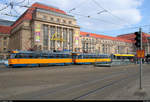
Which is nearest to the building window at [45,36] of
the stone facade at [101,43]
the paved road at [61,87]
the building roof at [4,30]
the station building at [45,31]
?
the station building at [45,31]

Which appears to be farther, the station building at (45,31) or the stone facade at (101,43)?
the stone facade at (101,43)

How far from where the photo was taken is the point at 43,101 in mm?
5723

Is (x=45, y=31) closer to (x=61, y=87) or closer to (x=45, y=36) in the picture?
(x=45, y=36)

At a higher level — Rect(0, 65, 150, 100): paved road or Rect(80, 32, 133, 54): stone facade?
Rect(80, 32, 133, 54): stone facade

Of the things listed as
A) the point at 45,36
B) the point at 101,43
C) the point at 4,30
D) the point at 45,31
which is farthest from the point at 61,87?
the point at 101,43

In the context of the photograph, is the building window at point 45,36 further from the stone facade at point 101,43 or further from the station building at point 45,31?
the stone facade at point 101,43


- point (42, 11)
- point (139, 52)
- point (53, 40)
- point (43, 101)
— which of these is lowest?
point (43, 101)

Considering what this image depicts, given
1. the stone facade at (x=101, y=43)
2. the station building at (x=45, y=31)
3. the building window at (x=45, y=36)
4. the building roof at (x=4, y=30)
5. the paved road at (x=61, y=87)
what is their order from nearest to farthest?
the paved road at (x=61, y=87) < the station building at (x=45, y=31) < the building window at (x=45, y=36) < the building roof at (x=4, y=30) < the stone facade at (x=101, y=43)

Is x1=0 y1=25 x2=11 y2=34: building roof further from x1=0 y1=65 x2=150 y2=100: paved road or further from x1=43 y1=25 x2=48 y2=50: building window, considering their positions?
x1=0 y1=65 x2=150 y2=100: paved road

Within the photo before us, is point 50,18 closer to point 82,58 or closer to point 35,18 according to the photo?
point 35,18

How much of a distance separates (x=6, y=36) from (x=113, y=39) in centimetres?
6767

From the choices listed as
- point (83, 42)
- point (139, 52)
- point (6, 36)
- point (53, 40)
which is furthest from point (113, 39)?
point (139, 52)

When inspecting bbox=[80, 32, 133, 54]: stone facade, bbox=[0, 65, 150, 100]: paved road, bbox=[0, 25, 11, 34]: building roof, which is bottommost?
bbox=[0, 65, 150, 100]: paved road

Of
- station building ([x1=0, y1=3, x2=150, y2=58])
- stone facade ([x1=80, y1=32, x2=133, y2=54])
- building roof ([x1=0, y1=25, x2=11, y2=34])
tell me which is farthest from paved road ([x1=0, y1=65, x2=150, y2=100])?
building roof ([x1=0, y1=25, x2=11, y2=34])
